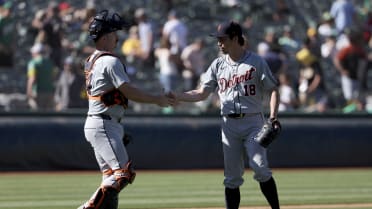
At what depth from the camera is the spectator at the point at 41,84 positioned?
17484 millimetres

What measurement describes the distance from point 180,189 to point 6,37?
7627mm

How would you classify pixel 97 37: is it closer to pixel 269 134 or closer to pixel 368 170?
pixel 269 134

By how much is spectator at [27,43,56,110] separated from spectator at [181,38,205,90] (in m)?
3.26

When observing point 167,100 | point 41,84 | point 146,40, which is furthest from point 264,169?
point 146,40

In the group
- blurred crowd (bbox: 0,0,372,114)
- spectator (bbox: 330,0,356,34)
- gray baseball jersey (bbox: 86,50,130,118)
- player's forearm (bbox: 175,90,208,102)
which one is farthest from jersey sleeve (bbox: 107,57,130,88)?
spectator (bbox: 330,0,356,34)

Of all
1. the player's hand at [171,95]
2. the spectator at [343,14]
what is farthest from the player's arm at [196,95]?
the spectator at [343,14]

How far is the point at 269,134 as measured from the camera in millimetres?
9023

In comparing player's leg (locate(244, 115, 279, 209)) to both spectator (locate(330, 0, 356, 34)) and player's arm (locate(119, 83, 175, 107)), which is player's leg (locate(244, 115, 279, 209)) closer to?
player's arm (locate(119, 83, 175, 107))

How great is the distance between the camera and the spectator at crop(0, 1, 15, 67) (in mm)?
19438

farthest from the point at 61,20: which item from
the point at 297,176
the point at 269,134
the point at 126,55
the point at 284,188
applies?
the point at 269,134

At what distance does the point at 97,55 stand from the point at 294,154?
9688 millimetres

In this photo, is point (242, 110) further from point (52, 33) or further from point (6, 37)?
point (6, 37)

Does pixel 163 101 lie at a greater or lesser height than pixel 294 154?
greater

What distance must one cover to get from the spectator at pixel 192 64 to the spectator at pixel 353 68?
2.92 metres
